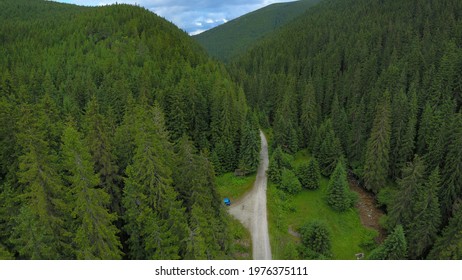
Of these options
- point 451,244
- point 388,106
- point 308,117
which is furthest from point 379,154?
point 308,117

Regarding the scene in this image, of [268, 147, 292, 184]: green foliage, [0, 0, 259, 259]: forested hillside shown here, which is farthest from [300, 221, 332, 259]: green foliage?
[268, 147, 292, 184]: green foliage

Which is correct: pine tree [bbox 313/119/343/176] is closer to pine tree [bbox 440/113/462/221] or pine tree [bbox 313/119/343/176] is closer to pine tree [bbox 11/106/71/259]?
pine tree [bbox 440/113/462/221]

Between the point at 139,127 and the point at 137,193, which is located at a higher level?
the point at 139,127

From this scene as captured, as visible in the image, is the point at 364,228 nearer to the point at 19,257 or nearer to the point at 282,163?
the point at 282,163

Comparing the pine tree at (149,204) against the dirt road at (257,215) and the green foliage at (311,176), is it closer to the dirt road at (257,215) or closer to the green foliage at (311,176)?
the dirt road at (257,215)

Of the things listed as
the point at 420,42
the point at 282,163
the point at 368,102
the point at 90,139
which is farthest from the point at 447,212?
the point at 420,42

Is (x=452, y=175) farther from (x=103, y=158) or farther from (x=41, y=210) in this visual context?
(x=41, y=210)
